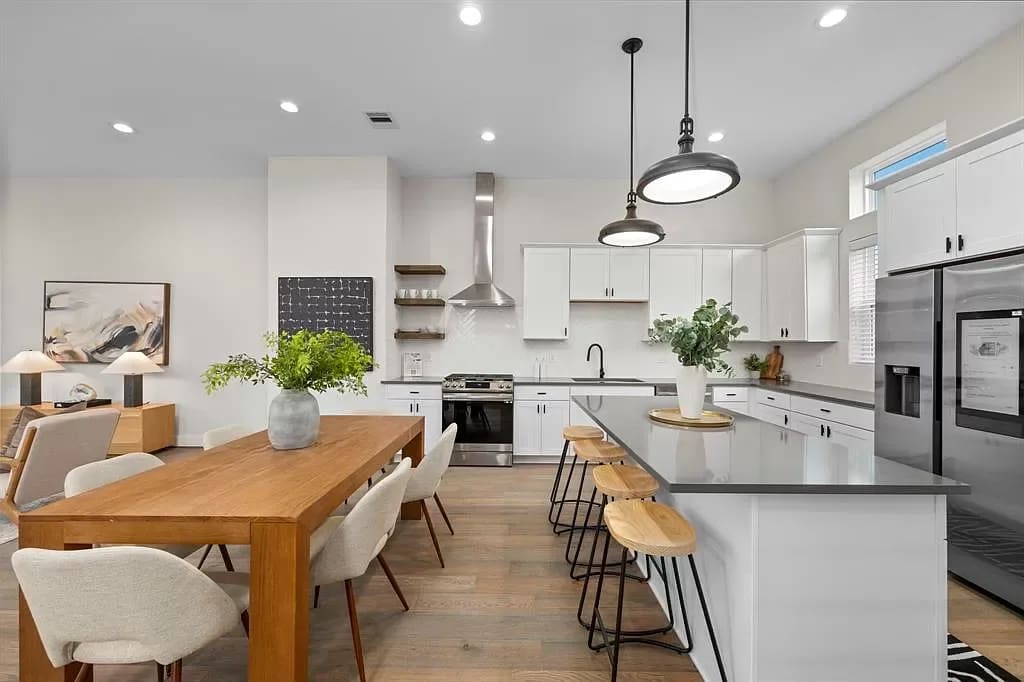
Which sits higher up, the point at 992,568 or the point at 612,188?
the point at 612,188

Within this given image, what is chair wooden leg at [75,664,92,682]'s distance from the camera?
1354 mm

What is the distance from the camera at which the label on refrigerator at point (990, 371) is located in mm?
2055

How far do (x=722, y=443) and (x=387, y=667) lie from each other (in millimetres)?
1624

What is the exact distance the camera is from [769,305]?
4809 millimetres

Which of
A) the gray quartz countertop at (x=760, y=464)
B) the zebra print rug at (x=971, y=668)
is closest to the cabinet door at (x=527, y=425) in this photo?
the gray quartz countertop at (x=760, y=464)

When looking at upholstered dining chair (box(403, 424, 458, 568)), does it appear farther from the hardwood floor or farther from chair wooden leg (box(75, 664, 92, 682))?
chair wooden leg (box(75, 664, 92, 682))

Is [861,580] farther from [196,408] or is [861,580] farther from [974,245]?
[196,408]

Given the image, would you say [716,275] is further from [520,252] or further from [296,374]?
[296,374]

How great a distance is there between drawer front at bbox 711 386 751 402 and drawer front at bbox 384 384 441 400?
2.93 metres

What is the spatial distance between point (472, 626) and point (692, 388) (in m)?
1.56

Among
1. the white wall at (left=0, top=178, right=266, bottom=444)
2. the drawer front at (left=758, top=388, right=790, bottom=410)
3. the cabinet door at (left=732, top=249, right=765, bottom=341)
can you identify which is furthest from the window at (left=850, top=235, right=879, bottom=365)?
the white wall at (left=0, top=178, right=266, bottom=444)

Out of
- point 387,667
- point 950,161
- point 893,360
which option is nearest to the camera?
point 387,667

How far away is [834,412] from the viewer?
341 cm

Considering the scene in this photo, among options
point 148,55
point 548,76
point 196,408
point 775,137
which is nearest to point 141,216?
point 196,408
